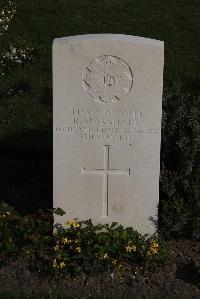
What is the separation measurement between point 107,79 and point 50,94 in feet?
12.3

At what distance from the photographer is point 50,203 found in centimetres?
612

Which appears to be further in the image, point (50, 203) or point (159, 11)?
point (159, 11)

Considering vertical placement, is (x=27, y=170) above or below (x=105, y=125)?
below

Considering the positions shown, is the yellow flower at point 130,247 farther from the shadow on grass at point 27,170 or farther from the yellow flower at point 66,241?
the shadow on grass at point 27,170

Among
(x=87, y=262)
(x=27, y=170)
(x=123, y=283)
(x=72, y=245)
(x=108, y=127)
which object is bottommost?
(x=123, y=283)

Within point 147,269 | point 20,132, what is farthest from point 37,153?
point 147,269

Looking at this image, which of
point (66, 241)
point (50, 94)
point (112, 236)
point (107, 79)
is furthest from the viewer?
point (50, 94)

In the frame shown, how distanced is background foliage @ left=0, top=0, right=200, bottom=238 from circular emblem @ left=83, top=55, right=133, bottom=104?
2.27 ft

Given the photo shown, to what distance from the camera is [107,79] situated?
16.1 feet

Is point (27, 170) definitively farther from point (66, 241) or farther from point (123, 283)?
point (123, 283)

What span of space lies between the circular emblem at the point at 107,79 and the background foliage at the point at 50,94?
69 cm

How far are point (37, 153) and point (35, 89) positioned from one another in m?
1.78

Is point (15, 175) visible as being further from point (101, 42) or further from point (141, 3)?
point (141, 3)

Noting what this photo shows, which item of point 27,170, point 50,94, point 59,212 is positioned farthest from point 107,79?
point 50,94
